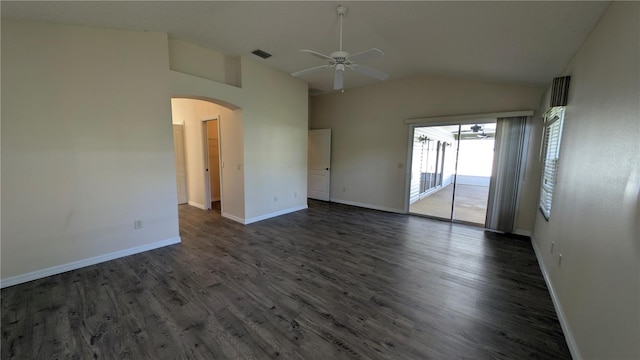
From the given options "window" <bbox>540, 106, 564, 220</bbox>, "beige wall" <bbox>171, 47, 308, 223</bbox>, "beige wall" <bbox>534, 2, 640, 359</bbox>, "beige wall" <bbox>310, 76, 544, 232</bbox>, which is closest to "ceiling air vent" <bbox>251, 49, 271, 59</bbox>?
"beige wall" <bbox>171, 47, 308, 223</bbox>

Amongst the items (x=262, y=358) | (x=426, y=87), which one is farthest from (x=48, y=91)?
(x=426, y=87)

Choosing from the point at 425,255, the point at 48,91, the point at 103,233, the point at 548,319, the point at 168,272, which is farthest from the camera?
the point at 425,255

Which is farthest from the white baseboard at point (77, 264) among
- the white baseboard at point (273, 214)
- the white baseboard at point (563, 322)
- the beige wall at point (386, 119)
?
the white baseboard at point (563, 322)

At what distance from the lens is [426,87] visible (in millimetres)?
5262

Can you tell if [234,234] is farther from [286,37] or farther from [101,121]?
[286,37]

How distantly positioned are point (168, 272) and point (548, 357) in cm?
371

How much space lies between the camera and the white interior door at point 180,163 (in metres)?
6.12

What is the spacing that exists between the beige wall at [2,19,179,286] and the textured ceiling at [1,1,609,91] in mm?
301

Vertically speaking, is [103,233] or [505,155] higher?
[505,155]

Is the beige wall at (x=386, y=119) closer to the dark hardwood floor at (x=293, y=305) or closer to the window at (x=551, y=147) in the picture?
the window at (x=551, y=147)

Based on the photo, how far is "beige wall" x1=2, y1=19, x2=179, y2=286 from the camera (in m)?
2.59

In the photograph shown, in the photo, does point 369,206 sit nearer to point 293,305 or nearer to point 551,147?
point 551,147

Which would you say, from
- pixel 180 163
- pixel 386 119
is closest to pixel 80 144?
pixel 180 163

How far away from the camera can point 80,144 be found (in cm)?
294
